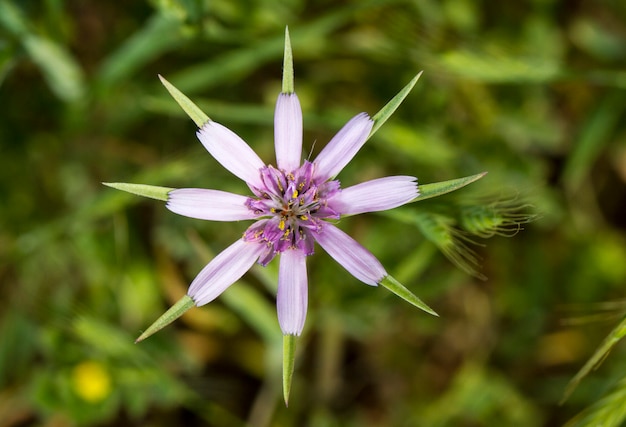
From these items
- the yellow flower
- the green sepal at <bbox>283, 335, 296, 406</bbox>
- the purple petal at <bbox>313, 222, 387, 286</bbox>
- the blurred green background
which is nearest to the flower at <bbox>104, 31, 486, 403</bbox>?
the purple petal at <bbox>313, 222, 387, 286</bbox>

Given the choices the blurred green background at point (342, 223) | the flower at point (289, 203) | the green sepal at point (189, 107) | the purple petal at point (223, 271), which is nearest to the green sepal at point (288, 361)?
the flower at point (289, 203)

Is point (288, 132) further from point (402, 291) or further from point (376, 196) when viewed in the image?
point (402, 291)

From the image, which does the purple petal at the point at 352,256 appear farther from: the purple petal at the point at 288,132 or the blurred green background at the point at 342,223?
the blurred green background at the point at 342,223

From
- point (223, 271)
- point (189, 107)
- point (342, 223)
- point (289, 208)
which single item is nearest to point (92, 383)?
point (342, 223)

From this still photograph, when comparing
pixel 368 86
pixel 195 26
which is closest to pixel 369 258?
pixel 195 26

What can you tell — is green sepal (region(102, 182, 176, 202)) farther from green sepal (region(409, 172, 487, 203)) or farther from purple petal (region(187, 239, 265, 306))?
green sepal (region(409, 172, 487, 203))
